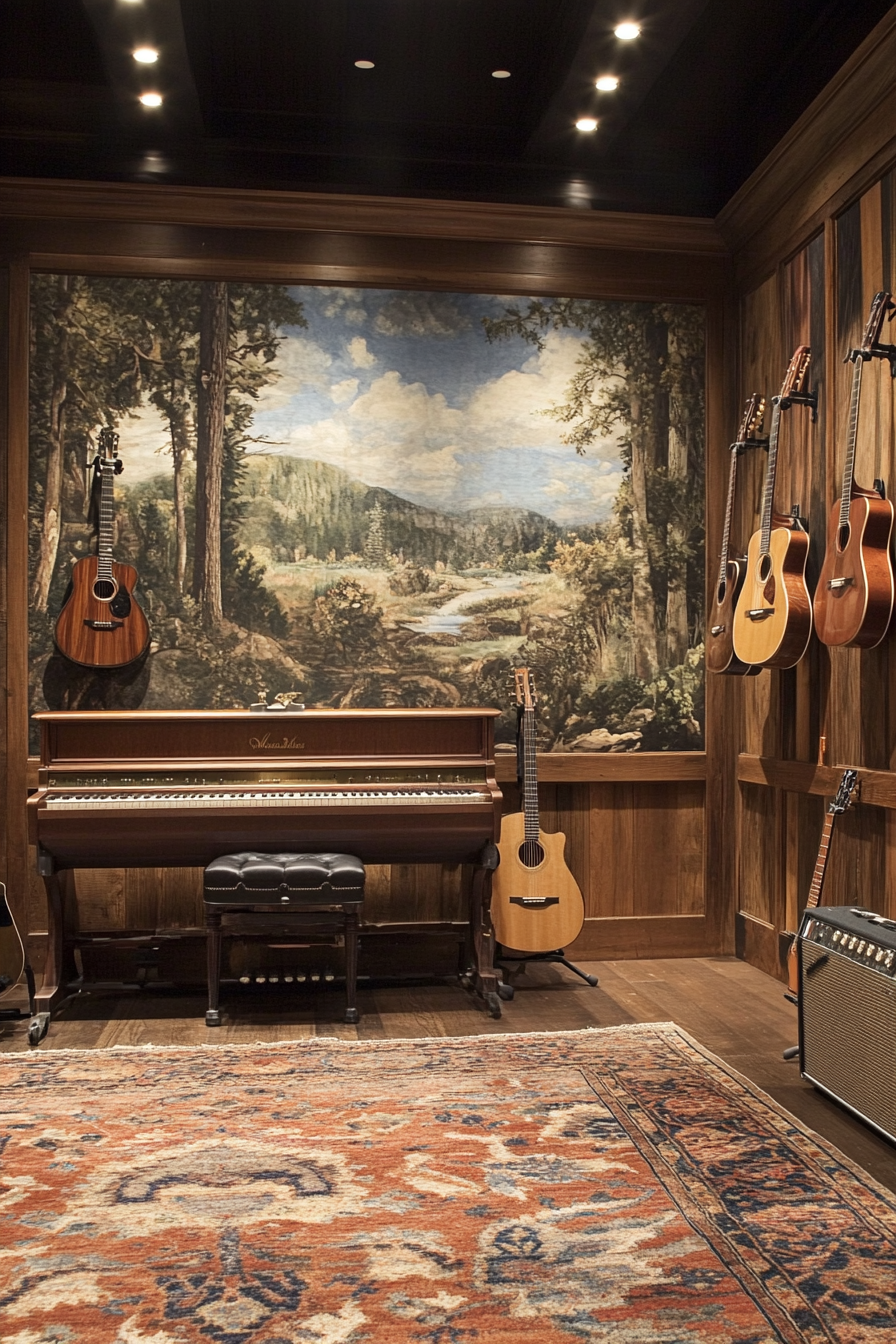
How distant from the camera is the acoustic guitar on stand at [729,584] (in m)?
4.70

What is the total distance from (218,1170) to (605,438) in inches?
143

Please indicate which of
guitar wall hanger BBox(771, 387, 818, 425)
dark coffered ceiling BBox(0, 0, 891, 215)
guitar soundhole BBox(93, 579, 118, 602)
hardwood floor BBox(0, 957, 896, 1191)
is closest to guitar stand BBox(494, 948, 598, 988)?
hardwood floor BBox(0, 957, 896, 1191)

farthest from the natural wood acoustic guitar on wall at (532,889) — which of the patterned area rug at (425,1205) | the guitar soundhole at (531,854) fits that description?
the patterned area rug at (425,1205)

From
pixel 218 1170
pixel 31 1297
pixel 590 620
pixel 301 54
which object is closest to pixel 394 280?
pixel 301 54

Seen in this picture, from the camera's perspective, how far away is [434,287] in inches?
202

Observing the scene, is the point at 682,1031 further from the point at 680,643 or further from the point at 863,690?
the point at 680,643

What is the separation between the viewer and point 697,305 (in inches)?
210

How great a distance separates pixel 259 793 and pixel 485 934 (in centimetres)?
106

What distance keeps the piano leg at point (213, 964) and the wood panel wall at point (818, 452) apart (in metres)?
2.30

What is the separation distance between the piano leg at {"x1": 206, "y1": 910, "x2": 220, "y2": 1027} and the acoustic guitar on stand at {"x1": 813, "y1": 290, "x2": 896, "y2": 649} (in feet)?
7.94

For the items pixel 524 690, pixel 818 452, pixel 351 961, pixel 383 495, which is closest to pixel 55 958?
pixel 351 961

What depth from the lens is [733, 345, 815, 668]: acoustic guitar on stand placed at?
13.8 ft

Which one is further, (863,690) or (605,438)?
(605,438)

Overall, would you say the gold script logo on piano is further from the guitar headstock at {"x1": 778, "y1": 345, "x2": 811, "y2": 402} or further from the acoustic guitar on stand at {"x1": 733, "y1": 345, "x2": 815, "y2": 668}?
the guitar headstock at {"x1": 778, "y1": 345, "x2": 811, "y2": 402}
